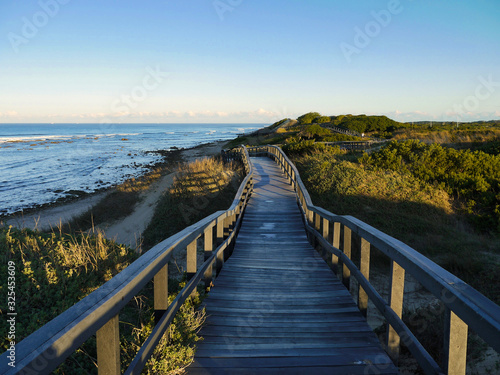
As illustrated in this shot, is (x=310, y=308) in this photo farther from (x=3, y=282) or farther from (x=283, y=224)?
(x=283, y=224)

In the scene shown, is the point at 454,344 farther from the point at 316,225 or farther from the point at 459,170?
the point at 459,170

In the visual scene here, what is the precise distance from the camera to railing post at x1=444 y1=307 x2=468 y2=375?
1876 mm

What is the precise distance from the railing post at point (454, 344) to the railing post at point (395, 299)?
2.57ft

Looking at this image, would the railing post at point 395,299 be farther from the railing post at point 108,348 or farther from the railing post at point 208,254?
the railing post at point 208,254

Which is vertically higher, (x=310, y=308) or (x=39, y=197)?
(x=310, y=308)

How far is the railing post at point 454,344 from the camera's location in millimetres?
1876

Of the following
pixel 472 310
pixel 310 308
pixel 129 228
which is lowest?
pixel 129 228

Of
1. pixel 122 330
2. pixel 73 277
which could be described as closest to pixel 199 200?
pixel 73 277

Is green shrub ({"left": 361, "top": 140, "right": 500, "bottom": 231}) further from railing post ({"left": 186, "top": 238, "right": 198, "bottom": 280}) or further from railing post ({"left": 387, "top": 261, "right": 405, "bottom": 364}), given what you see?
railing post ({"left": 186, "top": 238, "right": 198, "bottom": 280})

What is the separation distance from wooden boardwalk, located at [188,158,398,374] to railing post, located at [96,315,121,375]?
1.11 m

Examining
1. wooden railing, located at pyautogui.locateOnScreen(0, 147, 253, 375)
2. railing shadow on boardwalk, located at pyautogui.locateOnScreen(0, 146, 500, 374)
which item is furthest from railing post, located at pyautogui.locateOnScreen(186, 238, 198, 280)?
wooden railing, located at pyautogui.locateOnScreen(0, 147, 253, 375)

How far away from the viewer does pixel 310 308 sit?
398cm

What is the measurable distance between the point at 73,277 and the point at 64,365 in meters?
2.09

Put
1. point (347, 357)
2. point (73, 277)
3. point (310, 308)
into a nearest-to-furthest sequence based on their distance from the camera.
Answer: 1. point (347, 357)
2. point (310, 308)
3. point (73, 277)
